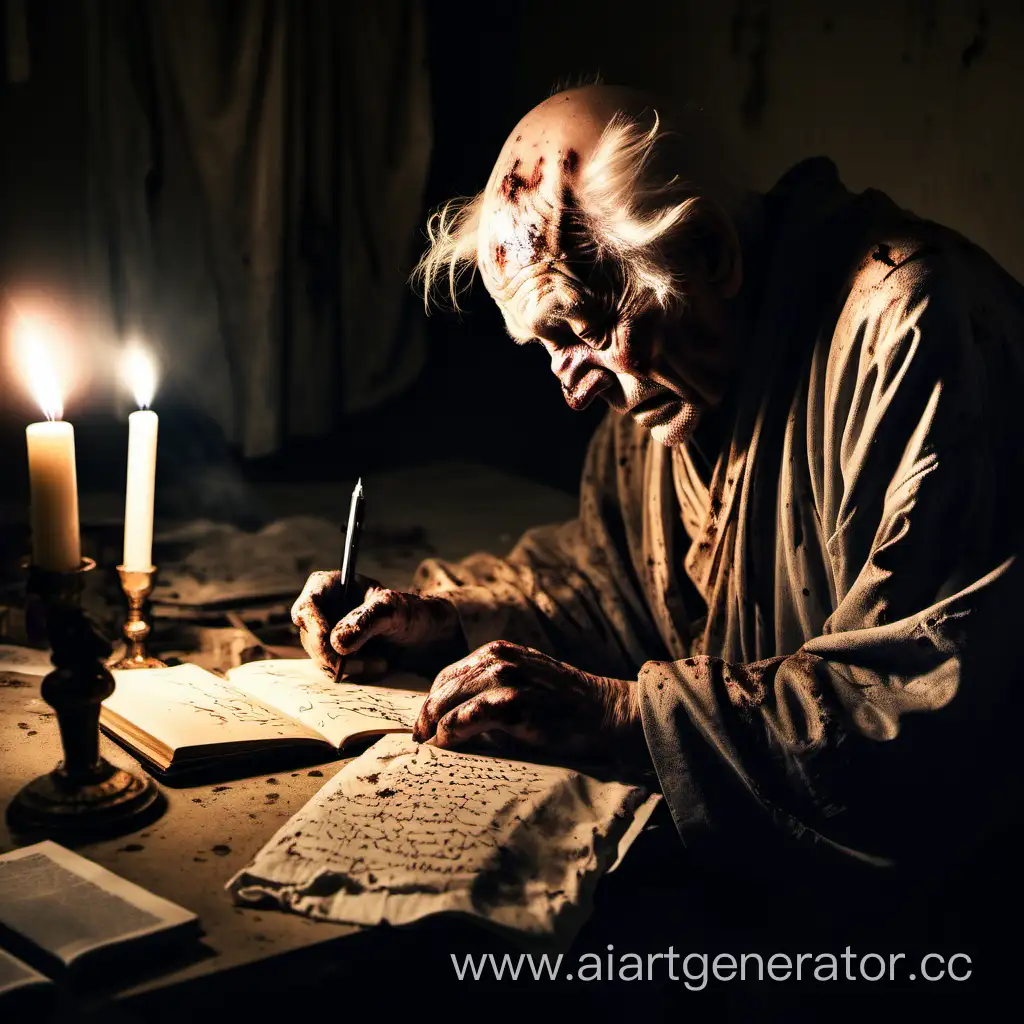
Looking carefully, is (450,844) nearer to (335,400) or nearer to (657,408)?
(657,408)

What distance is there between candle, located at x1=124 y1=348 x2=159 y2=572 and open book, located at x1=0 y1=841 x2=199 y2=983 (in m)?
0.65

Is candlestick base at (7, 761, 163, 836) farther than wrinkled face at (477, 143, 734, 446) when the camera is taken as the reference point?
No

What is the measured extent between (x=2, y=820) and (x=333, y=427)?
292cm

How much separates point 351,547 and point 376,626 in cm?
13

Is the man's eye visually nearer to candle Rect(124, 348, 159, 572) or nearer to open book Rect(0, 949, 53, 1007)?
candle Rect(124, 348, 159, 572)

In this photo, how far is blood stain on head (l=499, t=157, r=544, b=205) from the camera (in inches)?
65.6

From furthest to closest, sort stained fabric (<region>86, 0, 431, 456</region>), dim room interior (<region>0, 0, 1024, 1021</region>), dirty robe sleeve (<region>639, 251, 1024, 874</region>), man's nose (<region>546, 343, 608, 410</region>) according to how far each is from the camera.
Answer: stained fabric (<region>86, 0, 431, 456</region>)
man's nose (<region>546, 343, 608, 410</region>)
dirty robe sleeve (<region>639, 251, 1024, 874</region>)
dim room interior (<region>0, 0, 1024, 1021</region>)

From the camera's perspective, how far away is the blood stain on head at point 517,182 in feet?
5.46

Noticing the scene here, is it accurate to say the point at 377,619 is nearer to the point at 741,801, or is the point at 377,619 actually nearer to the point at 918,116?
the point at 741,801

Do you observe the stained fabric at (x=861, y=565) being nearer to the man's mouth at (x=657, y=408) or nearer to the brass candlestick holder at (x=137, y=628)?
the man's mouth at (x=657, y=408)

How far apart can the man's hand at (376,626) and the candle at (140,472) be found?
247 mm

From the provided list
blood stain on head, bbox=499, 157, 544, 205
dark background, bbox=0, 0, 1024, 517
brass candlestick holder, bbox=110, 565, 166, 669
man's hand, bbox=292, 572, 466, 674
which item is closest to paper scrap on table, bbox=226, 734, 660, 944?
man's hand, bbox=292, 572, 466, 674

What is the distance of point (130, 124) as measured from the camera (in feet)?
12.3

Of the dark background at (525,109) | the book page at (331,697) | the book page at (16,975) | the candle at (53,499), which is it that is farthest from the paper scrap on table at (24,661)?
the dark background at (525,109)
